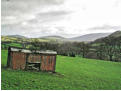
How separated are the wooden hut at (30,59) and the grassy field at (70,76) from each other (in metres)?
0.16

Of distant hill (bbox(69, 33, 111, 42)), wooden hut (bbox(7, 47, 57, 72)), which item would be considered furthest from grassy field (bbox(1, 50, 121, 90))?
distant hill (bbox(69, 33, 111, 42))

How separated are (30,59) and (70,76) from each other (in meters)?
1.31

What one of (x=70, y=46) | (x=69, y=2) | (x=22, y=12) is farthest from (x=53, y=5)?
(x=70, y=46)

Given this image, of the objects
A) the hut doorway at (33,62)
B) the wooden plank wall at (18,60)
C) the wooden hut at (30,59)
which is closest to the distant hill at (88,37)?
the wooden hut at (30,59)

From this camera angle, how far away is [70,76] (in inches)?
195

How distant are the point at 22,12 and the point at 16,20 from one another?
0.29 meters

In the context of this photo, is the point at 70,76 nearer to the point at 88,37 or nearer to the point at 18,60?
the point at 88,37

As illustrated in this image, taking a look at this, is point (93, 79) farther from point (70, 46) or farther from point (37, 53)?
point (37, 53)

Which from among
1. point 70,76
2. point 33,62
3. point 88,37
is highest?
point 88,37

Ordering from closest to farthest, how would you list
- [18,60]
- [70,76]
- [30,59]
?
1. [70,76]
2. [18,60]
3. [30,59]

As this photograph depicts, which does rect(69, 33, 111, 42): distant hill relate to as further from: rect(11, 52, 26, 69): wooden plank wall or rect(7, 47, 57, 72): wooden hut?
rect(11, 52, 26, 69): wooden plank wall

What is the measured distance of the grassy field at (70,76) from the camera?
175 inches

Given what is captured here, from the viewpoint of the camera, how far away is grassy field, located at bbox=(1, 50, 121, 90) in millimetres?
4453

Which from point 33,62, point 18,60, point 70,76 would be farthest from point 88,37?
point 18,60
